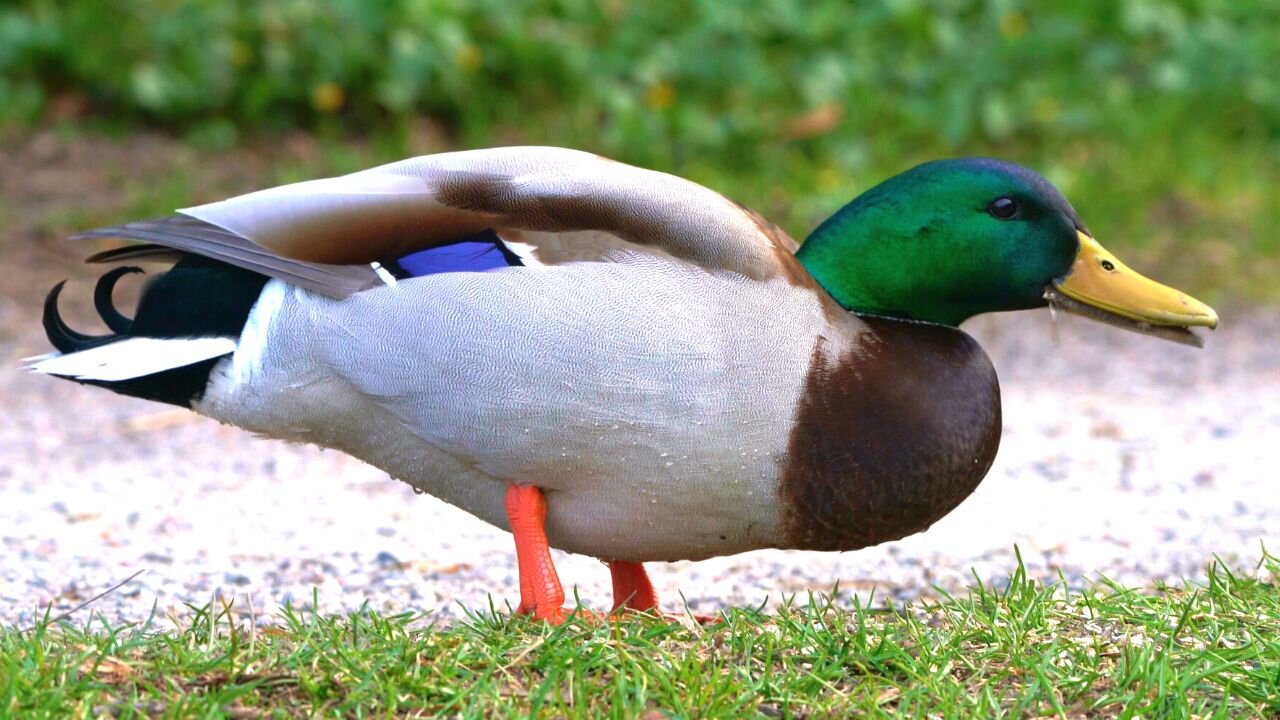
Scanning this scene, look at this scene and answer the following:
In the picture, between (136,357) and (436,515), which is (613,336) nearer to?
(136,357)

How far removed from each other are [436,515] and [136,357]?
173 cm

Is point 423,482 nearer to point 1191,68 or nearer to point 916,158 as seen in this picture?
point 916,158

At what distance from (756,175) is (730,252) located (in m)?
5.25

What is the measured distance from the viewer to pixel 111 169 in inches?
318

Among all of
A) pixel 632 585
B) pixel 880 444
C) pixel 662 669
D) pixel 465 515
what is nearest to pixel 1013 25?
pixel 465 515

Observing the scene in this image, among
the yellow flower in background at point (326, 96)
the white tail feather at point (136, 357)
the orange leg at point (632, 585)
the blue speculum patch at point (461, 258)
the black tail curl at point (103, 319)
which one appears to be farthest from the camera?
the yellow flower in background at point (326, 96)

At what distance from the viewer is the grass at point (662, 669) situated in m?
2.52

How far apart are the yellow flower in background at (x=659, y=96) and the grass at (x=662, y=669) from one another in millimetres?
5712

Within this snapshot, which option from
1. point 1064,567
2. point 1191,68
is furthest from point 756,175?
point 1064,567

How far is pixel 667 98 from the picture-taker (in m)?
8.50

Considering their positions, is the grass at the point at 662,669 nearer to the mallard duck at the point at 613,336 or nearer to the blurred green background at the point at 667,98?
the mallard duck at the point at 613,336

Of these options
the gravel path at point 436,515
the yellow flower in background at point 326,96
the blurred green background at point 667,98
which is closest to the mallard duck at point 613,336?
the gravel path at point 436,515

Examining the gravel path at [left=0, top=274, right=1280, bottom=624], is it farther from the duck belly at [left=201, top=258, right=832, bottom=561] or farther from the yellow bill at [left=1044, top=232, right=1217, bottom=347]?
Answer: the yellow bill at [left=1044, top=232, right=1217, bottom=347]

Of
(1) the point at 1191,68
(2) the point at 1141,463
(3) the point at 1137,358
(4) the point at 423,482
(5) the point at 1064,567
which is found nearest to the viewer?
(4) the point at 423,482
